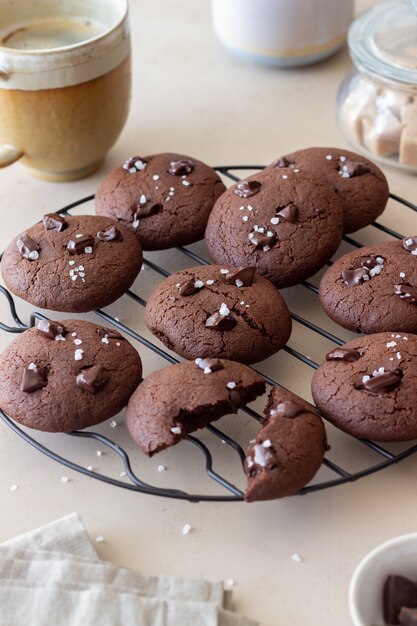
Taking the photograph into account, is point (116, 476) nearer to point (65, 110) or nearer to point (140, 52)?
point (65, 110)

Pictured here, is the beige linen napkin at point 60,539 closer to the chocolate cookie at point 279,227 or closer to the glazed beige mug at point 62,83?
the chocolate cookie at point 279,227

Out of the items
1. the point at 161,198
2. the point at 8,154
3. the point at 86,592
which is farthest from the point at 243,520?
the point at 8,154

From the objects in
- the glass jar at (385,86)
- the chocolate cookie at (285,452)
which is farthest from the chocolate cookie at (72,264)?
the glass jar at (385,86)

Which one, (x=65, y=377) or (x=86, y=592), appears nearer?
(x=86, y=592)

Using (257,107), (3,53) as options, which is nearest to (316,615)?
(3,53)

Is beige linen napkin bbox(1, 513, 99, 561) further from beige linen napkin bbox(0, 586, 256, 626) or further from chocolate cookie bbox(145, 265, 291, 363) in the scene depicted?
chocolate cookie bbox(145, 265, 291, 363)

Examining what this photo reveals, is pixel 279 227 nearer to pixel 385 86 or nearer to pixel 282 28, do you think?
pixel 385 86

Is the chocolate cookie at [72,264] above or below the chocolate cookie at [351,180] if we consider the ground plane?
below

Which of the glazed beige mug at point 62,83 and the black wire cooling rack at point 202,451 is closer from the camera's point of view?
the black wire cooling rack at point 202,451
